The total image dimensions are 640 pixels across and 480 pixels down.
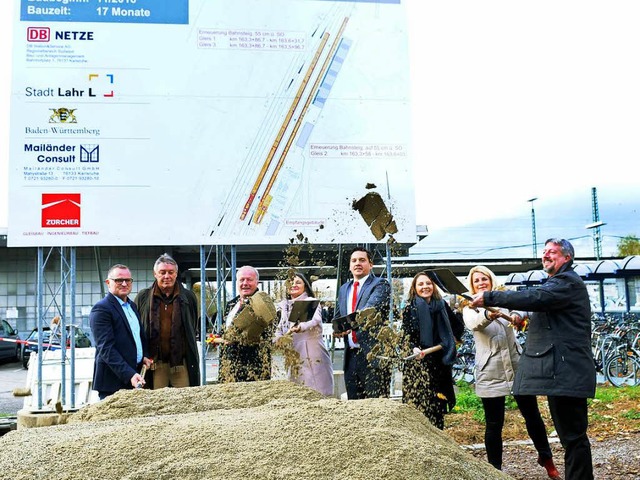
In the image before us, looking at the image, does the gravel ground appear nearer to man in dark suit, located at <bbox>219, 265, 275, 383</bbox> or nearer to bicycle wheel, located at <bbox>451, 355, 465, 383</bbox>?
man in dark suit, located at <bbox>219, 265, 275, 383</bbox>

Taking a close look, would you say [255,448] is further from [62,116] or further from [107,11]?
[107,11]

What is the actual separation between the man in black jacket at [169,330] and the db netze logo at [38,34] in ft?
9.75

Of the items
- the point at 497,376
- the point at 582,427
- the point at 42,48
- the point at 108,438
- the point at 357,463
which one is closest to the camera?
the point at 357,463

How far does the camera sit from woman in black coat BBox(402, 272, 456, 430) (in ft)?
16.3

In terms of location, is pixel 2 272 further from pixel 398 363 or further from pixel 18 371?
pixel 398 363

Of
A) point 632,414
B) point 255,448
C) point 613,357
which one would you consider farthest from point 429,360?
point 613,357

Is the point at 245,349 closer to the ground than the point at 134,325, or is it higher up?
closer to the ground

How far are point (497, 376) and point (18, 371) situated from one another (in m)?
14.8

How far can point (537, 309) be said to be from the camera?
13.1 ft

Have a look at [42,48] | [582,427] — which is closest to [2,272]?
[42,48]

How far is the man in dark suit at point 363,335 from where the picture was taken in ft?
15.8

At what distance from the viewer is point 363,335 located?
15.8ft

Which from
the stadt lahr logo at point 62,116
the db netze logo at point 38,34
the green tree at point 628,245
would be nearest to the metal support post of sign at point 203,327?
the stadt lahr logo at point 62,116

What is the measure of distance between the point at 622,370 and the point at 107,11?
9080 mm
